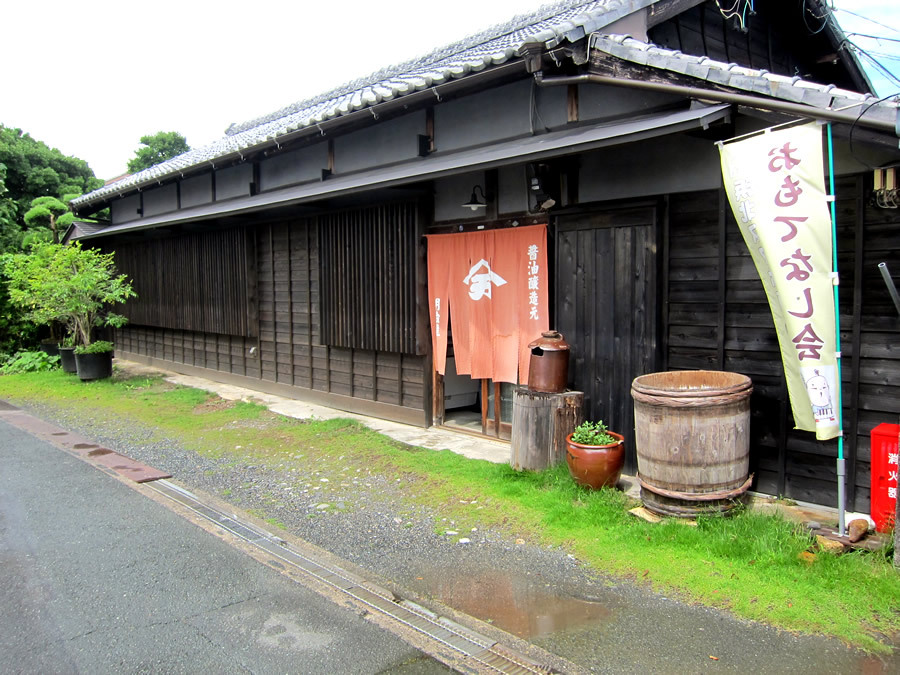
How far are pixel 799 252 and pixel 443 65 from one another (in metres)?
6.14

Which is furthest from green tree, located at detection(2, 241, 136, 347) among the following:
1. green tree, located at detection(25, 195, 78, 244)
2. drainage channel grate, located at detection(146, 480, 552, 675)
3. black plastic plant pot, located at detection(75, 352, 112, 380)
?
drainage channel grate, located at detection(146, 480, 552, 675)

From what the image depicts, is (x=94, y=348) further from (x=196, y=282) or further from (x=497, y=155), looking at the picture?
(x=497, y=155)

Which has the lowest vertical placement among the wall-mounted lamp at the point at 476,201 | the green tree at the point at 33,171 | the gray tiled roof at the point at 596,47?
the wall-mounted lamp at the point at 476,201

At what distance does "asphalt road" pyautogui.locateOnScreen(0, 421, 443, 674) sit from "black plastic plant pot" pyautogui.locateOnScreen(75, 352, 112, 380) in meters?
9.32

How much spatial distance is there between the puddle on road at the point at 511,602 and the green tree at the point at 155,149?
4619 centimetres

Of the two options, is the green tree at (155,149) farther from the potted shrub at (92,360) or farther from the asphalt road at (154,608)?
the asphalt road at (154,608)

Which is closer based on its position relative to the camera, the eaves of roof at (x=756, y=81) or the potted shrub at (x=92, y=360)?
the eaves of roof at (x=756, y=81)

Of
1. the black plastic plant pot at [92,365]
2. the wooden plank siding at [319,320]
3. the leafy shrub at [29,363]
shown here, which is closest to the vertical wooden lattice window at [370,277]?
the wooden plank siding at [319,320]

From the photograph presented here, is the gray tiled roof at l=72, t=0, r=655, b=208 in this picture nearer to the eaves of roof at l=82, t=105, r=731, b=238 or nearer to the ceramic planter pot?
the eaves of roof at l=82, t=105, r=731, b=238

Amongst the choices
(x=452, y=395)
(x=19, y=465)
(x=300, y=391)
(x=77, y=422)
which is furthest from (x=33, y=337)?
(x=452, y=395)

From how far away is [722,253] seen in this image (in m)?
6.06

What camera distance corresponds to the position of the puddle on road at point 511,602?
418 cm

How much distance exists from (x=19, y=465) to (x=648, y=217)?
827 centimetres

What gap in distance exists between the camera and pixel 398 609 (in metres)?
4.41
